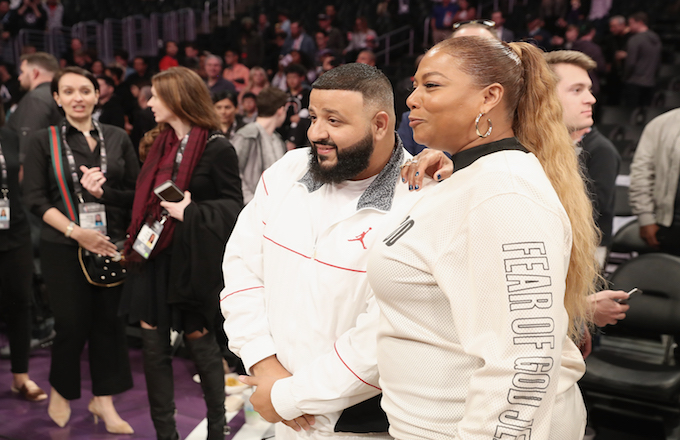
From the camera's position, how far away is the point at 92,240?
2912 mm

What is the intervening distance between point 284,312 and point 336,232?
0.27 m

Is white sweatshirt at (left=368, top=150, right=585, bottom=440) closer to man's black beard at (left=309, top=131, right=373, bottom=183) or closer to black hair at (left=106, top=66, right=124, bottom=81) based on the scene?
man's black beard at (left=309, top=131, right=373, bottom=183)

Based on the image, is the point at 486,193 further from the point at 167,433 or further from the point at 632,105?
the point at 632,105

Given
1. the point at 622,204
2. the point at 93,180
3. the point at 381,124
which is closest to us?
the point at 381,124

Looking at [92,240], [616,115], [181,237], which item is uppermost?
[181,237]

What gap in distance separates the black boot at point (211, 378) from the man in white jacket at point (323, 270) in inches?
39.3

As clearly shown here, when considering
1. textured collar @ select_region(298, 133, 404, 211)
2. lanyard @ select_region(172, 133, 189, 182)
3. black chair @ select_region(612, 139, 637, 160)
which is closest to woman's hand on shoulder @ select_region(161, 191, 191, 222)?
lanyard @ select_region(172, 133, 189, 182)

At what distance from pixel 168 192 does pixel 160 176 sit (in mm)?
145

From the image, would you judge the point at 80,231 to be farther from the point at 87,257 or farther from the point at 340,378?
the point at 340,378

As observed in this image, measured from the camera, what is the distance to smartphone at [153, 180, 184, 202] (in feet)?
8.54

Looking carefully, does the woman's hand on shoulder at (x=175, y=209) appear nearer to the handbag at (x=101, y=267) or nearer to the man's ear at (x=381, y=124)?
the handbag at (x=101, y=267)

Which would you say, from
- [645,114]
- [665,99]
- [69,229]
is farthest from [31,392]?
[665,99]

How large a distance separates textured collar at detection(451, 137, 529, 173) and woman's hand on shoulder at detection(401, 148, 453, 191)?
14.2 inches

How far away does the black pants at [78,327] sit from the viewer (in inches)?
117
